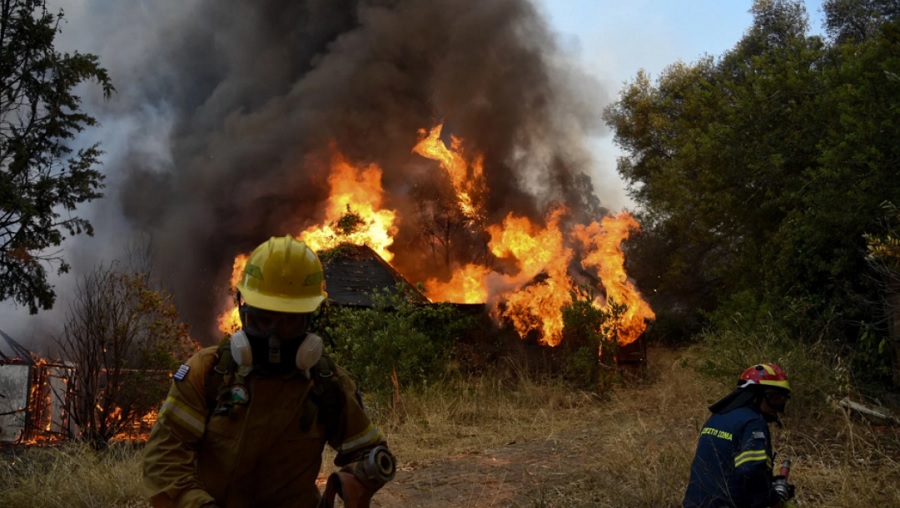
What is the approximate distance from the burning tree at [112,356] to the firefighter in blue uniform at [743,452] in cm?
785

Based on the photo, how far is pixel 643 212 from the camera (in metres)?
27.8

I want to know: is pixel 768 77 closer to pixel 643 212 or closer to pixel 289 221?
pixel 289 221

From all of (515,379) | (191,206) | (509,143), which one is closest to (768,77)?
(515,379)

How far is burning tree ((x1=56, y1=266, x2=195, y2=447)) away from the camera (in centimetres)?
965

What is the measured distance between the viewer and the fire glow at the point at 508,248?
608 inches

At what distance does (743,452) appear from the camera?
4098mm

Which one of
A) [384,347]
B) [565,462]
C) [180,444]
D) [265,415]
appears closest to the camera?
[180,444]

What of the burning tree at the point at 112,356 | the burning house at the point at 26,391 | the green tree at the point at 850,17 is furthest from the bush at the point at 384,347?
the green tree at the point at 850,17

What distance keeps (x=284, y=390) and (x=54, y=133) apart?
16242mm

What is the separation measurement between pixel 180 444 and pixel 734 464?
3.05 m

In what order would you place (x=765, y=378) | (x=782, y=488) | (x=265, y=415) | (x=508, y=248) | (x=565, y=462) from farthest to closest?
(x=508, y=248) < (x=565, y=462) < (x=765, y=378) < (x=782, y=488) < (x=265, y=415)

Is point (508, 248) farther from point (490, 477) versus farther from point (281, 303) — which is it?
point (281, 303)

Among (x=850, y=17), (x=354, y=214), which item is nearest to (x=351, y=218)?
(x=354, y=214)

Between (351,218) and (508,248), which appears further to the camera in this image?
(508,248)
